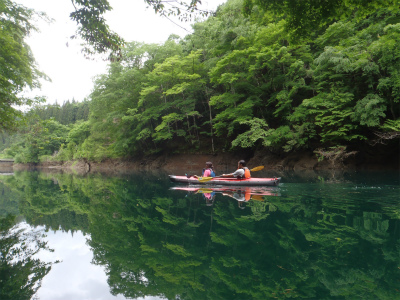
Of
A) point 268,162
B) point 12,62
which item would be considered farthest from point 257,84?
point 12,62

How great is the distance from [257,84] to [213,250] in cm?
1874

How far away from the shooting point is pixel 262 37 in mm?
17547

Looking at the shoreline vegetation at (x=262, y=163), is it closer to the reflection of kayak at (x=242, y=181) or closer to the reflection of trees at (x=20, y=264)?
the reflection of kayak at (x=242, y=181)

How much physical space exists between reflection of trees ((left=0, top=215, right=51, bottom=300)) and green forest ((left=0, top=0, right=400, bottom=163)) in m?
3.37

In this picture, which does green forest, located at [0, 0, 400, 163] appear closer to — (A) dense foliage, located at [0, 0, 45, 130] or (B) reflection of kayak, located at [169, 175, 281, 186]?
(A) dense foliage, located at [0, 0, 45, 130]

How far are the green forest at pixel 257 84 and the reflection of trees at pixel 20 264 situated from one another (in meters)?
3.37

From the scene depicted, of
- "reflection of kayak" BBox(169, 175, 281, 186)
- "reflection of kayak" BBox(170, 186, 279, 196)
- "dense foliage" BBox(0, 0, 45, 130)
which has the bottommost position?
"reflection of kayak" BBox(170, 186, 279, 196)

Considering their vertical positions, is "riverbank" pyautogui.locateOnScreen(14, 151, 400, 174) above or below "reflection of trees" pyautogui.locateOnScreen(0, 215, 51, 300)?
above

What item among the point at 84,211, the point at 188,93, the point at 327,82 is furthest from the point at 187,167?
the point at 84,211

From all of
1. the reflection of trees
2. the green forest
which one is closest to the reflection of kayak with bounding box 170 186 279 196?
the green forest

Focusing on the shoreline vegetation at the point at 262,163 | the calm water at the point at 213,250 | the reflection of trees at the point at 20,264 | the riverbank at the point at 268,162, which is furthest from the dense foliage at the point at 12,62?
the riverbank at the point at 268,162

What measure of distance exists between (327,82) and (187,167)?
13.6m

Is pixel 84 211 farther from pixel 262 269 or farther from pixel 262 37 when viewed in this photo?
pixel 262 37

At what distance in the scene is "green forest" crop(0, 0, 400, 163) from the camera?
7.63 meters
